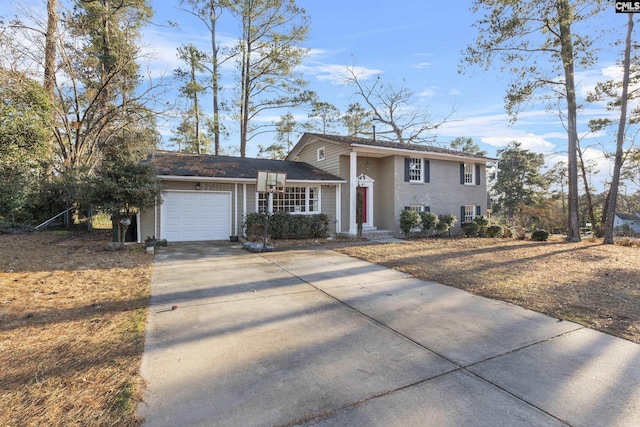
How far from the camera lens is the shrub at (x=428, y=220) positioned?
45.3ft

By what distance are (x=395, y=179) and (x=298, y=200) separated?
452 centimetres

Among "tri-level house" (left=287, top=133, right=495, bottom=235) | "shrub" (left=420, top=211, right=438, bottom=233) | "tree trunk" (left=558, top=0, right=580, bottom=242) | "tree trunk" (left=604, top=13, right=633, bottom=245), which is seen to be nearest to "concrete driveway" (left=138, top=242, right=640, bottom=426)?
"tri-level house" (left=287, top=133, right=495, bottom=235)

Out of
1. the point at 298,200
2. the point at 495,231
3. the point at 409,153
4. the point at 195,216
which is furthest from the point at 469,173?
the point at 195,216

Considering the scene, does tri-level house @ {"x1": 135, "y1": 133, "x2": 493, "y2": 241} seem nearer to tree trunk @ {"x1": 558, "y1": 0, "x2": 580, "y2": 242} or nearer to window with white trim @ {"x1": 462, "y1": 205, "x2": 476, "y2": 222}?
window with white trim @ {"x1": 462, "y1": 205, "x2": 476, "y2": 222}

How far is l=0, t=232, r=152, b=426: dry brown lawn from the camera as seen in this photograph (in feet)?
7.18

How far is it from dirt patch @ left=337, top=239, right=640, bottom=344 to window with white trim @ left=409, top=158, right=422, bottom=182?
470 centimetres

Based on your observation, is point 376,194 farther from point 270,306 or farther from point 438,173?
point 270,306

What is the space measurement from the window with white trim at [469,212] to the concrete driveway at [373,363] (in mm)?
12413

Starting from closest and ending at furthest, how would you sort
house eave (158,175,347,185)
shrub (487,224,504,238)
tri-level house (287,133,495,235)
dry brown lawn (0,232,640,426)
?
dry brown lawn (0,232,640,426), house eave (158,175,347,185), tri-level house (287,133,495,235), shrub (487,224,504,238)

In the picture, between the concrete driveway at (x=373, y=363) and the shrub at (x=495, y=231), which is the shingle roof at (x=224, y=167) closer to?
the concrete driveway at (x=373, y=363)

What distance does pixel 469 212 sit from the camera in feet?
54.2

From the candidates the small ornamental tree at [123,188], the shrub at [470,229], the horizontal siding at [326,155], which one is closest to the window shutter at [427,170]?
the shrub at [470,229]

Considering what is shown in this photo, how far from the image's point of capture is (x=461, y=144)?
4275 centimetres

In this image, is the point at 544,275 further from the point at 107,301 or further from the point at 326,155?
the point at 326,155
